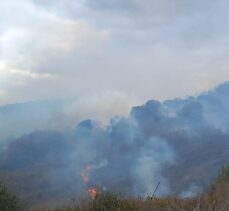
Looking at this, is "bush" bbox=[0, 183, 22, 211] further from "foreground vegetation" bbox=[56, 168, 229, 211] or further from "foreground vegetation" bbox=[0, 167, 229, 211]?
"foreground vegetation" bbox=[56, 168, 229, 211]

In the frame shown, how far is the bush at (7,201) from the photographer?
14281 millimetres

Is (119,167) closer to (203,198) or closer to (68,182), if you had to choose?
(68,182)

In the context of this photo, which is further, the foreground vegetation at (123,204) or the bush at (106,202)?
the bush at (106,202)

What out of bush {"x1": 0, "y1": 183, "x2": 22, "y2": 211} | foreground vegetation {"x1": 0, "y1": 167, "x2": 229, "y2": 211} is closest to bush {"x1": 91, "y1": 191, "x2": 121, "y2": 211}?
foreground vegetation {"x1": 0, "y1": 167, "x2": 229, "y2": 211}

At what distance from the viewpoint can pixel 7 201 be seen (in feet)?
47.3

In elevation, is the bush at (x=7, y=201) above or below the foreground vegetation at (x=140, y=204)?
above

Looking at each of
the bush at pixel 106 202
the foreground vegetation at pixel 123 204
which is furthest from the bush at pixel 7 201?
the bush at pixel 106 202

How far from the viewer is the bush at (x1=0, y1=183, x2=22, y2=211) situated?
14281mm

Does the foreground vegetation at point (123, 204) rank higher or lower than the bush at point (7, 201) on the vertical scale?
lower

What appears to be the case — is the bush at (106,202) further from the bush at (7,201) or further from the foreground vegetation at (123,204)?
the bush at (7,201)

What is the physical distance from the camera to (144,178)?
445 feet

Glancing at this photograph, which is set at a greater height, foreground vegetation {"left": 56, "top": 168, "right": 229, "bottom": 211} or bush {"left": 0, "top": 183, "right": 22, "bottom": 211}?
bush {"left": 0, "top": 183, "right": 22, "bottom": 211}

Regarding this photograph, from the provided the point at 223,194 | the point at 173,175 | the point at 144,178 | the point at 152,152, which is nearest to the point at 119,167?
the point at 152,152

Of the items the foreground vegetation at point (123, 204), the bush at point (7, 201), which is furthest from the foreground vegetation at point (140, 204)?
the bush at point (7, 201)
